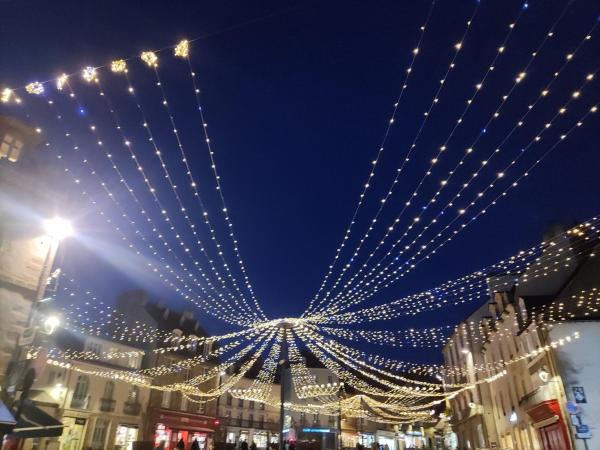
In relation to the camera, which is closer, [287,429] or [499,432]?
[499,432]

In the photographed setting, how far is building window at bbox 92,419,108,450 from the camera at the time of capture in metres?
22.1

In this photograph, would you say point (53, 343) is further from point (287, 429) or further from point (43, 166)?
point (287, 429)

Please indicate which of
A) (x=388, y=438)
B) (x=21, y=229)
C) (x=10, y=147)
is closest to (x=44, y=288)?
(x=21, y=229)

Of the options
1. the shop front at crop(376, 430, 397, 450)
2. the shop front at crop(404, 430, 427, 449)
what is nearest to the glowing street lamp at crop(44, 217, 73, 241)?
the shop front at crop(404, 430, 427, 449)

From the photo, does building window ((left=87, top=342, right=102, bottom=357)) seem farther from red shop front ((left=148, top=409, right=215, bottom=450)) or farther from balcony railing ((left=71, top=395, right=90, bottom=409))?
red shop front ((left=148, top=409, right=215, bottom=450))

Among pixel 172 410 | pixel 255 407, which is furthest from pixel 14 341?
pixel 255 407

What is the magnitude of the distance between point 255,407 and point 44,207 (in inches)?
1333

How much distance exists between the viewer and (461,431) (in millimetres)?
30156

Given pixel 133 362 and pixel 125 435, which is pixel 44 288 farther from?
pixel 125 435

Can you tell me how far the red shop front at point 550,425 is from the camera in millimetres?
14219

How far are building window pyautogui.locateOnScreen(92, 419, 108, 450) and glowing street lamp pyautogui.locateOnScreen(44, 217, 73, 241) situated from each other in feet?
48.5

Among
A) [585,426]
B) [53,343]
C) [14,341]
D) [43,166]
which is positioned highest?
[43,166]

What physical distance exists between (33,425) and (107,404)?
49.7 ft

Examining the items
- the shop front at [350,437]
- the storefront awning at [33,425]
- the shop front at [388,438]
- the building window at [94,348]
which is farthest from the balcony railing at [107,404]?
the shop front at [388,438]
